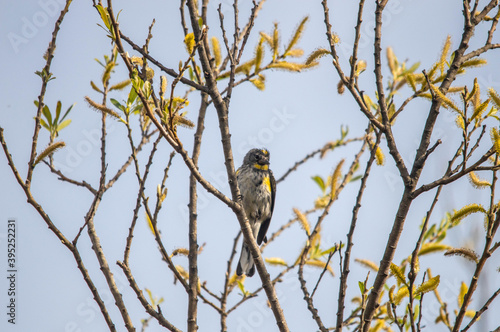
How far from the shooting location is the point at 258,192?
7.65 meters

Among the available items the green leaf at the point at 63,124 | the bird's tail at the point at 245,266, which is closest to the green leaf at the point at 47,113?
the green leaf at the point at 63,124

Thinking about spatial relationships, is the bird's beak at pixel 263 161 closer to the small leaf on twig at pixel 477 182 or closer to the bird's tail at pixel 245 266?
the bird's tail at pixel 245 266

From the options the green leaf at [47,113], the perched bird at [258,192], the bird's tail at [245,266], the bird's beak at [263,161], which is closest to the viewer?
the green leaf at [47,113]

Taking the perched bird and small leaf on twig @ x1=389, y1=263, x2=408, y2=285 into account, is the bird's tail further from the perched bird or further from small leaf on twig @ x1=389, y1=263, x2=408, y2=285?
small leaf on twig @ x1=389, y1=263, x2=408, y2=285

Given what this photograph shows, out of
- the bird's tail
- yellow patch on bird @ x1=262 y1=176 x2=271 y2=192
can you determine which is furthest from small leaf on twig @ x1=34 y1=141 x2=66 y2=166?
yellow patch on bird @ x1=262 y1=176 x2=271 y2=192

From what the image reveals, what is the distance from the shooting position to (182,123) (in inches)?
120

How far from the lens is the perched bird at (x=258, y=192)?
764cm

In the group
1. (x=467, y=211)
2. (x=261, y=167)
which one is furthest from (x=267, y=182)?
(x=467, y=211)

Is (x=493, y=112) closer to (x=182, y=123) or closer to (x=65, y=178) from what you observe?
(x=182, y=123)

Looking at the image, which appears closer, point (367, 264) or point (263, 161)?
point (367, 264)

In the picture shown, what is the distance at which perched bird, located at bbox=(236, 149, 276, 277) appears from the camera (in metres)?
7.64

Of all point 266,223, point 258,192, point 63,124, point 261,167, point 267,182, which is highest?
point 261,167

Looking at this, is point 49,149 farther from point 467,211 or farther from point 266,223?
point 266,223

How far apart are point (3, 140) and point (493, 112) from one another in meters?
2.90
